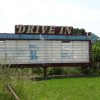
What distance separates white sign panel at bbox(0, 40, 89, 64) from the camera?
35938 millimetres

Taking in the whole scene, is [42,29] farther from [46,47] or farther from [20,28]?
[20,28]

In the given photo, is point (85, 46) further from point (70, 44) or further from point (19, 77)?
point (19, 77)

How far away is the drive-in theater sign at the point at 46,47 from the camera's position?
3594 centimetres

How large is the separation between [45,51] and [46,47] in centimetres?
38

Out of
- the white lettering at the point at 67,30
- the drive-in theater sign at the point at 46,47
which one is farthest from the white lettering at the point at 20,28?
the white lettering at the point at 67,30

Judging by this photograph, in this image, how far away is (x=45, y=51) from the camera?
37031 millimetres

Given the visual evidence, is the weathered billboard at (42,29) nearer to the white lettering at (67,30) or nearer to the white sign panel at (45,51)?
the white lettering at (67,30)

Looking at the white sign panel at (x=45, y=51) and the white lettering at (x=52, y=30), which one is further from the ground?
the white lettering at (x=52, y=30)

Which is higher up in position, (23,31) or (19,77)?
(23,31)

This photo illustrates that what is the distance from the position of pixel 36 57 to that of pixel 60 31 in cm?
370

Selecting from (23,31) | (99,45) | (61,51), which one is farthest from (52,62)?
(99,45)

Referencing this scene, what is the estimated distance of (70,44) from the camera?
38.0m

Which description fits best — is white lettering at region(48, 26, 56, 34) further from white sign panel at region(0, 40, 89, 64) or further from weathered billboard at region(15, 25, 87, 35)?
white sign panel at region(0, 40, 89, 64)

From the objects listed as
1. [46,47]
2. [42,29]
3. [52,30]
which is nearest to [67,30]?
[52,30]
